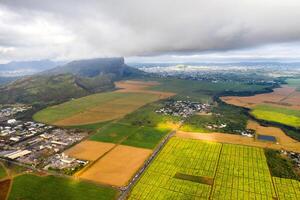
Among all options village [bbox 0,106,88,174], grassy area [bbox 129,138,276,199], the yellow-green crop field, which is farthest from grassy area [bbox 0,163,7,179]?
grassy area [bbox 129,138,276,199]

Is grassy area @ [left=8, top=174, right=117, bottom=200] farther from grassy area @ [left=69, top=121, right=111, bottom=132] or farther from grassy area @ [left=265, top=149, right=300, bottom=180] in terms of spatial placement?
grassy area @ [left=265, top=149, right=300, bottom=180]

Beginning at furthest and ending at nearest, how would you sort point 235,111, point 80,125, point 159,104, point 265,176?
1. point 159,104
2. point 235,111
3. point 80,125
4. point 265,176

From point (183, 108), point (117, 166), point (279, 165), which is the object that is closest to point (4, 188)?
point (117, 166)

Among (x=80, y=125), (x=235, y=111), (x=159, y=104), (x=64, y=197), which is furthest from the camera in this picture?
(x=159, y=104)

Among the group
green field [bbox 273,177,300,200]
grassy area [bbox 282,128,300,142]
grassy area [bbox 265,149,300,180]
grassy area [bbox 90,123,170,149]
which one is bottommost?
grassy area [bbox 282,128,300,142]

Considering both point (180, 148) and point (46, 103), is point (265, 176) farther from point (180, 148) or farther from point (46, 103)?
point (46, 103)

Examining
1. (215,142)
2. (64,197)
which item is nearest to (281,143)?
(215,142)
